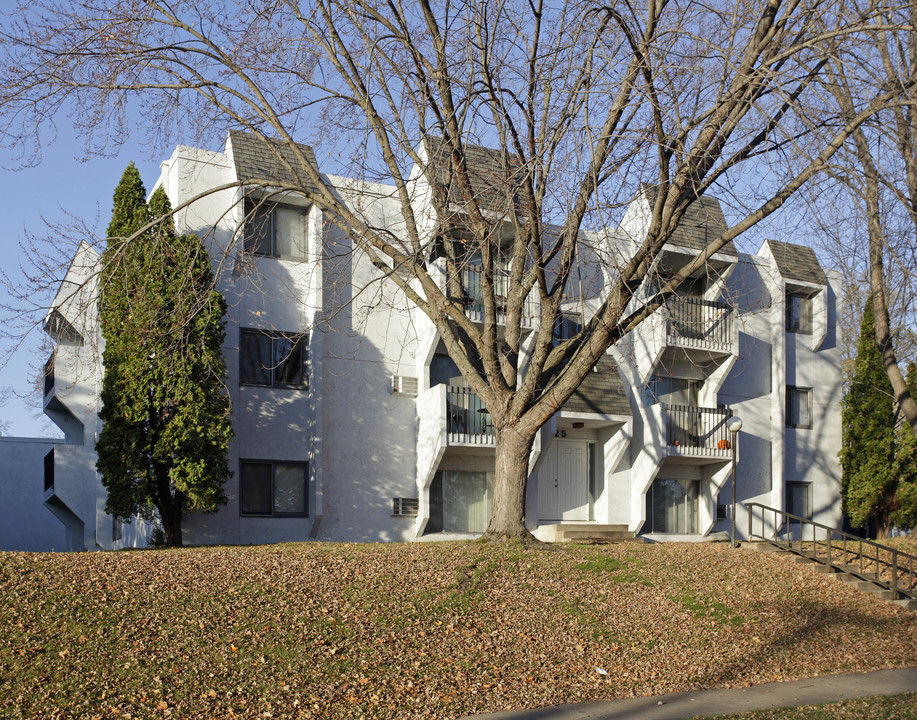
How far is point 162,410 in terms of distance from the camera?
16.8 m

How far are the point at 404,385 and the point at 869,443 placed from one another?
43.7 ft

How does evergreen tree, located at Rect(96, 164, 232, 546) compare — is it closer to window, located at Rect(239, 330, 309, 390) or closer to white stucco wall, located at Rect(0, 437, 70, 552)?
window, located at Rect(239, 330, 309, 390)

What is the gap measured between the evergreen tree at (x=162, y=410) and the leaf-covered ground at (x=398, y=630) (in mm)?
3314

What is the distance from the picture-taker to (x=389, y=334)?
21031 mm

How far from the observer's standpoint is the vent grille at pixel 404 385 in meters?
20.7

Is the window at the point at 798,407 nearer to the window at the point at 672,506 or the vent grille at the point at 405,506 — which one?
the window at the point at 672,506

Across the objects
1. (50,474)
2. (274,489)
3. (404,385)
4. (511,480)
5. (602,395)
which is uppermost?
(404,385)

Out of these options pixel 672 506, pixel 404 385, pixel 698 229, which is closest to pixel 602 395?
pixel 672 506

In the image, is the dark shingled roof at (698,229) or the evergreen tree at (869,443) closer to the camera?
the dark shingled roof at (698,229)

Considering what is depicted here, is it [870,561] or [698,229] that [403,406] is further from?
[870,561]

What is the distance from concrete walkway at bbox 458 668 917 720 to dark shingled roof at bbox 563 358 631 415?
10.7 metres

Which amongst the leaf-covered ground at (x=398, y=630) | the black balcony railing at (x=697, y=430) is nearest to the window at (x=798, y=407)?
the black balcony railing at (x=697, y=430)

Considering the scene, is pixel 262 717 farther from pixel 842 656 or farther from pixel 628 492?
pixel 628 492

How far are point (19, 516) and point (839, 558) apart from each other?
79.8 feet
